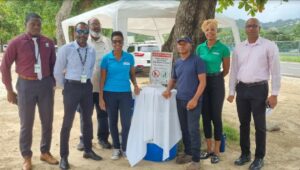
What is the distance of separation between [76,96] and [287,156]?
12.0ft

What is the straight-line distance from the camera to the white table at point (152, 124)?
5.45 meters

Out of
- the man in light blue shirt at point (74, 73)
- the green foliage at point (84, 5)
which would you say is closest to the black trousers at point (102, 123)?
the man in light blue shirt at point (74, 73)

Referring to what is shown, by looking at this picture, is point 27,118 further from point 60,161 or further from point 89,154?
point 89,154

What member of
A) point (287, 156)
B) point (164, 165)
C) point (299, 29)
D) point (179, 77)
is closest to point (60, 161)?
point (164, 165)

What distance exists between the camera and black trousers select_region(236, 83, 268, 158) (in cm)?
507

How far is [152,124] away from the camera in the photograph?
216 inches

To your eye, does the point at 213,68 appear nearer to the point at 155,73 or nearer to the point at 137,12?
the point at 155,73

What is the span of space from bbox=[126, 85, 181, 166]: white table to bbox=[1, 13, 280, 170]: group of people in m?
0.13

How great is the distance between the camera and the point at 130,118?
223 inches

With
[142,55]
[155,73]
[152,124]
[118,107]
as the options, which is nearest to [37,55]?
[118,107]

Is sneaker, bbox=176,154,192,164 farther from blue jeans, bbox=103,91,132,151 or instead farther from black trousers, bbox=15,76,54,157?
black trousers, bbox=15,76,54,157

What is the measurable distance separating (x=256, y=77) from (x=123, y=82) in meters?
1.83

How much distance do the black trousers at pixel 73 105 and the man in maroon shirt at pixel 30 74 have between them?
0.29 metres

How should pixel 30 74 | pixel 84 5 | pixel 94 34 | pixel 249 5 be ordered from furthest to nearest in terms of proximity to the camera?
1. pixel 84 5
2. pixel 249 5
3. pixel 94 34
4. pixel 30 74
